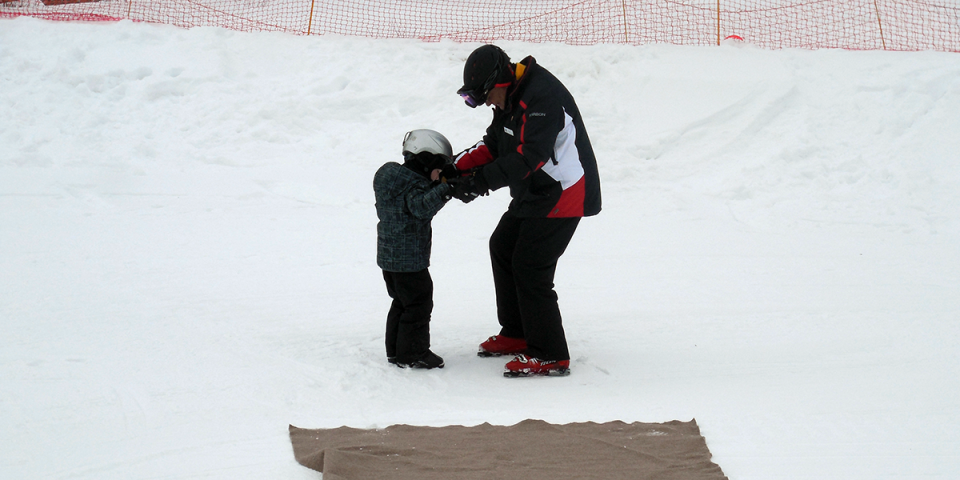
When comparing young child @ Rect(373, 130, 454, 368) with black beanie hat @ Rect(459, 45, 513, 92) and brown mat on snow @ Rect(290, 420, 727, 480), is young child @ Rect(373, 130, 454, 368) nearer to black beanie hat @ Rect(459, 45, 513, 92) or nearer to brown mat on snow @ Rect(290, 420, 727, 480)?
black beanie hat @ Rect(459, 45, 513, 92)

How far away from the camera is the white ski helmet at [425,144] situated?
3656 mm

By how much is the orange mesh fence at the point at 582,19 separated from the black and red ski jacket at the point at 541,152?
23.1 feet

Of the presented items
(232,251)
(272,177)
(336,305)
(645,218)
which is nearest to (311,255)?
(232,251)

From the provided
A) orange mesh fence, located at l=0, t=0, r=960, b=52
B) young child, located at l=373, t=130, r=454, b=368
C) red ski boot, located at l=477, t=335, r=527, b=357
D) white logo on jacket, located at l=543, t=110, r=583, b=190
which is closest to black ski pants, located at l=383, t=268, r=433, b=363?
young child, located at l=373, t=130, r=454, b=368

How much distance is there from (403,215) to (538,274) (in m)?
0.78

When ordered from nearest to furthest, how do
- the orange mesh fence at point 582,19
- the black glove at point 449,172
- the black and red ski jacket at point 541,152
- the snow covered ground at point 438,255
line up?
the snow covered ground at point 438,255 < the black and red ski jacket at point 541,152 < the black glove at point 449,172 < the orange mesh fence at point 582,19

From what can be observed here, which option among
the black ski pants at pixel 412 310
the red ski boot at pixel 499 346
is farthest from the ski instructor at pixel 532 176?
the black ski pants at pixel 412 310

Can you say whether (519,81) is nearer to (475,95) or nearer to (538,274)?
(475,95)

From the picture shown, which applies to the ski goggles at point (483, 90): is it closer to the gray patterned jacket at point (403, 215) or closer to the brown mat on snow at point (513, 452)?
the gray patterned jacket at point (403, 215)

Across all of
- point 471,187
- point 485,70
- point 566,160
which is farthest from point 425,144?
point 566,160

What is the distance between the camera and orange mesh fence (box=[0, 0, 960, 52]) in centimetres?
1095

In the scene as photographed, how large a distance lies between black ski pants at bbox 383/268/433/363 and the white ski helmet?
622 millimetres

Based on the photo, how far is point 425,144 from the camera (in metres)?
3.66

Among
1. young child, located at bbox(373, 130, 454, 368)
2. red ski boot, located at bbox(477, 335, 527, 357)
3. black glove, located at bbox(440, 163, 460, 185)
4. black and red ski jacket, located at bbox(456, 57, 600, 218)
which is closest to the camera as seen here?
black and red ski jacket, located at bbox(456, 57, 600, 218)
